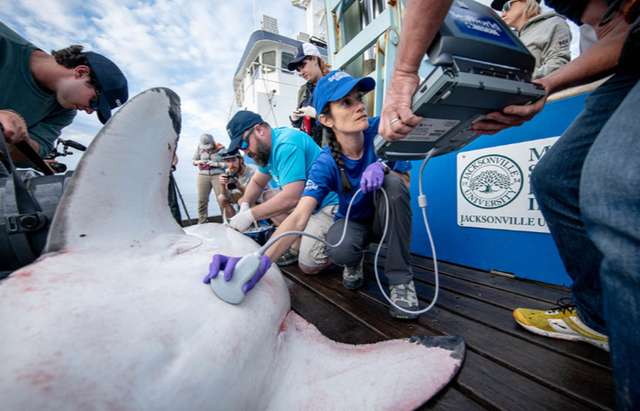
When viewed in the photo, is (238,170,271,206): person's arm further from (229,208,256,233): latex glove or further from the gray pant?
the gray pant

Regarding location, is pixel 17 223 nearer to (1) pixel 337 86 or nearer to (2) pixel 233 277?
(2) pixel 233 277

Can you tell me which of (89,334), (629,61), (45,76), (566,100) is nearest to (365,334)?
(89,334)

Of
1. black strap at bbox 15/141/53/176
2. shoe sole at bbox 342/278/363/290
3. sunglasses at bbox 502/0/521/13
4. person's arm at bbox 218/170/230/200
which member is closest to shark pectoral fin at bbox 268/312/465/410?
shoe sole at bbox 342/278/363/290

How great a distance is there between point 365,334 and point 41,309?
3.54ft

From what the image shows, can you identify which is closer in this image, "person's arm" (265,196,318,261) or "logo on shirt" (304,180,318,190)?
"person's arm" (265,196,318,261)

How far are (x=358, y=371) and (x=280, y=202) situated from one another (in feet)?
4.54

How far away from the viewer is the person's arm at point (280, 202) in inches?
73.0

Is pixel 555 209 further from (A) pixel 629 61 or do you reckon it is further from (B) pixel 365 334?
(B) pixel 365 334

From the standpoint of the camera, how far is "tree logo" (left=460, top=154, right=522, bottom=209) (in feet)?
5.36

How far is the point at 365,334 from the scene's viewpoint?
1.11 meters

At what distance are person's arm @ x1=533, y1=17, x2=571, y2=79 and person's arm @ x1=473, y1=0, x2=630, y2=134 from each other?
3.94 feet

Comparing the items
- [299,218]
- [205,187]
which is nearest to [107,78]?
[299,218]

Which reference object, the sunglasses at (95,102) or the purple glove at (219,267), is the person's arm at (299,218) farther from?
the sunglasses at (95,102)

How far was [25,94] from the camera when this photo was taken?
4.63ft
